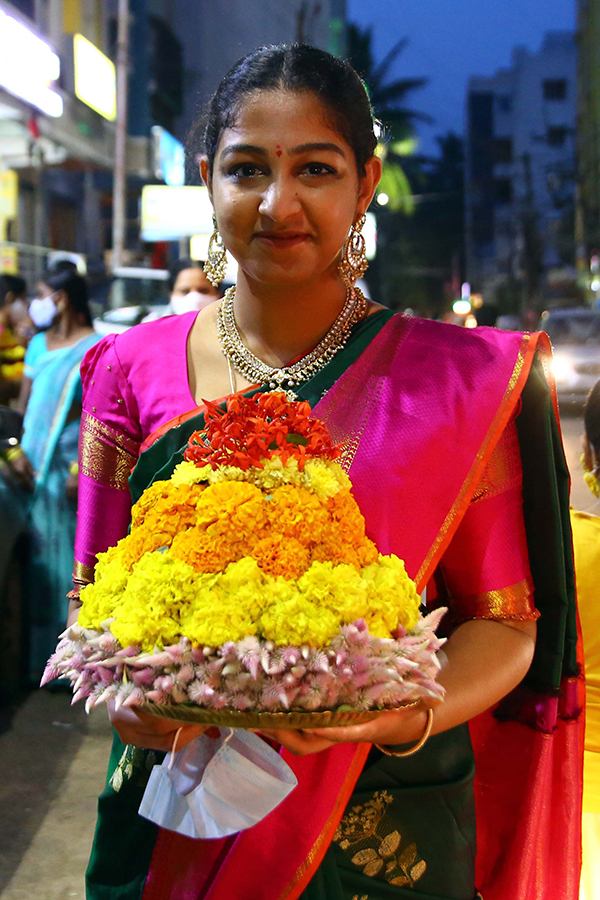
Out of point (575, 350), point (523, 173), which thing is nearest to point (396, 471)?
point (575, 350)

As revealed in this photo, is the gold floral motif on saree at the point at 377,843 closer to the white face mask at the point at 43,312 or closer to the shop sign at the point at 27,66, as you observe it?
the white face mask at the point at 43,312

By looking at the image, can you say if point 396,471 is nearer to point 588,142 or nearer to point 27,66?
point 27,66

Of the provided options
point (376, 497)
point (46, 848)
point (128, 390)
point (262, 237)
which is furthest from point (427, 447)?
point (46, 848)

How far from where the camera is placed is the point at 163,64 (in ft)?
101

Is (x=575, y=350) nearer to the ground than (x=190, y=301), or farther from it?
nearer to the ground

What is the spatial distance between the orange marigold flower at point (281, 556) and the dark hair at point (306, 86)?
0.69 meters

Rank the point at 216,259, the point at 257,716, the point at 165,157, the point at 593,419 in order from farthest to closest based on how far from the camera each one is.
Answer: the point at 165,157
the point at 593,419
the point at 216,259
the point at 257,716

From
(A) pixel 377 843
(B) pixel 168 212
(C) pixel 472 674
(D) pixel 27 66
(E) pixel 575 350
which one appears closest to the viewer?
(C) pixel 472 674

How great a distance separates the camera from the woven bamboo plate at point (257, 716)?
1.07 metres

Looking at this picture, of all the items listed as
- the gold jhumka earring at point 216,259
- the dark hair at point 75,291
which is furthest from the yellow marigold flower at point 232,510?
the dark hair at point 75,291

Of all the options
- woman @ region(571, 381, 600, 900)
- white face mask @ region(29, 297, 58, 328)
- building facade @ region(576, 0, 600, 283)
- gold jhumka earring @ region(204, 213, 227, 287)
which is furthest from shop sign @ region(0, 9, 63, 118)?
building facade @ region(576, 0, 600, 283)

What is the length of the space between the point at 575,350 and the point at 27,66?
8.51m

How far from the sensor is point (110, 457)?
5.48ft

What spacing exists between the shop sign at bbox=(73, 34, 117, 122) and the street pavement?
49.1ft
